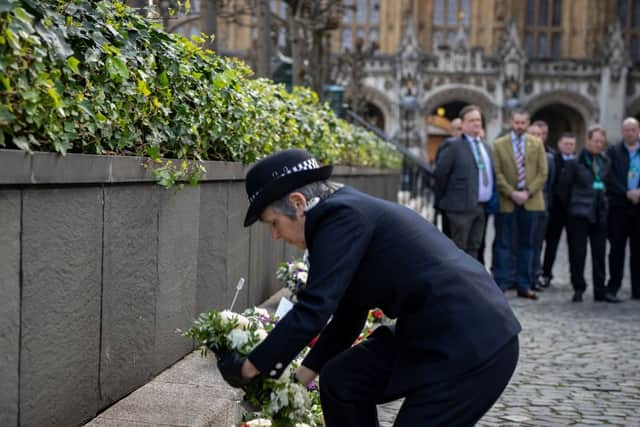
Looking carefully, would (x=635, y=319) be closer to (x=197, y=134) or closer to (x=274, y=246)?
(x=274, y=246)

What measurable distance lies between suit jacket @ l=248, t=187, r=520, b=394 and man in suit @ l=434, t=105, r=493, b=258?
294 inches

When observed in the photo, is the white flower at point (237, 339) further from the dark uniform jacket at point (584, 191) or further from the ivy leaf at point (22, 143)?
the dark uniform jacket at point (584, 191)

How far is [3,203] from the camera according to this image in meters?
2.96

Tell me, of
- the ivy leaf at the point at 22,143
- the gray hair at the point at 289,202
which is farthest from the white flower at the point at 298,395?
the ivy leaf at the point at 22,143

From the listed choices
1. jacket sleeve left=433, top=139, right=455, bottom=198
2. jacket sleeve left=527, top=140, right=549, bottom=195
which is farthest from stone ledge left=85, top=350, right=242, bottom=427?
jacket sleeve left=527, top=140, right=549, bottom=195

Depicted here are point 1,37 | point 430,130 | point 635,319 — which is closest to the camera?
point 1,37

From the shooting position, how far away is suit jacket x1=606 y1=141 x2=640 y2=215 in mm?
11352

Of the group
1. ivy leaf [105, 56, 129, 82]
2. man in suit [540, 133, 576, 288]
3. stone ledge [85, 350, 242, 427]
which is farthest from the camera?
man in suit [540, 133, 576, 288]

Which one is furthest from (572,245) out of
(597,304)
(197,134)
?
(197,134)

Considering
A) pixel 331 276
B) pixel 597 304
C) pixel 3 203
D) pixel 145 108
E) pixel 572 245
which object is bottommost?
pixel 597 304

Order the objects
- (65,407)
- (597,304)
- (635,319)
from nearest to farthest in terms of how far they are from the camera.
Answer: (65,407)
(635,319)
(597,304)

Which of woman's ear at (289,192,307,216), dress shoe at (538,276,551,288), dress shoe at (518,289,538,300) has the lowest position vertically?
dress shoe at (538,276,551,288)

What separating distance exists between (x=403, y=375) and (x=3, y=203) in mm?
1432

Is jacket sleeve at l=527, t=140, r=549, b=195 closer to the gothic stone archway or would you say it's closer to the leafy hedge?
the leafy hedge
